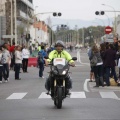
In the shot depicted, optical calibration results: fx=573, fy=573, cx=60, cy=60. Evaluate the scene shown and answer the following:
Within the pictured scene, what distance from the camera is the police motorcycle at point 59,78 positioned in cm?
1505

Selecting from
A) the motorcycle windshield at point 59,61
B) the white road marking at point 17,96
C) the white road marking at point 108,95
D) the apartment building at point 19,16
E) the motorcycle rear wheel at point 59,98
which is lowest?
the white road marking at point 17,96

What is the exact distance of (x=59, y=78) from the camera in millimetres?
15242

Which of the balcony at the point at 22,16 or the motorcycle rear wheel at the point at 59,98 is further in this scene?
the balcony at the point at 22,16

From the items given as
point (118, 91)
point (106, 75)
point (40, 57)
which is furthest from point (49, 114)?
point (40, 57)

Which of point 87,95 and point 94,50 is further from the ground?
point 94,50

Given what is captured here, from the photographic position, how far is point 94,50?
23406 mm

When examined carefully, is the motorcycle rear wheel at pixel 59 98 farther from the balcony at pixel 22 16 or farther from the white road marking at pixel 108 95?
the balcony at pixel 22 16

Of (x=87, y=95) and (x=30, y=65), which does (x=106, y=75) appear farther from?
(x=30, y=65)

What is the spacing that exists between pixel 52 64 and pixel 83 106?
4.69 feet

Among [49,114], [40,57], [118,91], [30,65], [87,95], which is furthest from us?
[30,65]

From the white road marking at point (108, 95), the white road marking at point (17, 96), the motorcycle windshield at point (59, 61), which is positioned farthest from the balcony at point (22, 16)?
the motorcycle windshield at point (59, 61)

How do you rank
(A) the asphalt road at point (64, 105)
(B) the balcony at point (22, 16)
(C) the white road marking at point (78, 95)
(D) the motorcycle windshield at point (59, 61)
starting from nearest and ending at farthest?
(A) the asphalt road at point (64, 105) → (D) the motorcycle windshield at point (59, 61) → (C) the white road marking at point (78, 95) → (B) the balcony at point (22, 16)

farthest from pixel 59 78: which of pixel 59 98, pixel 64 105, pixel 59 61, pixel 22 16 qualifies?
pixel 22 16

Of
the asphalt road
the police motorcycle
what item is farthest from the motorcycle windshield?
the asphalt road
